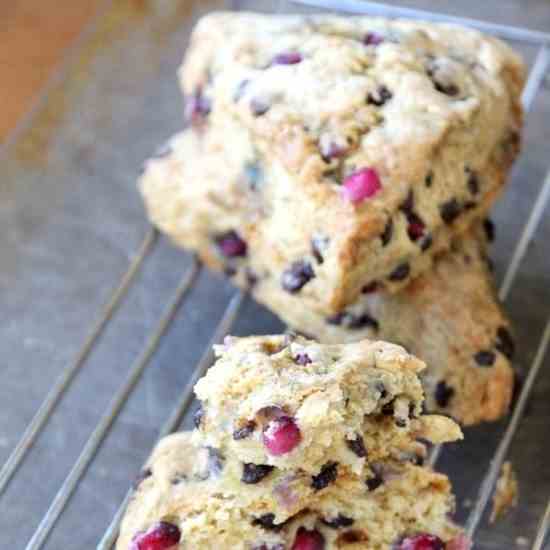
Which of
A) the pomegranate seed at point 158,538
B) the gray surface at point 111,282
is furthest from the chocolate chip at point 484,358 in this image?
the pomegranate seed at point 158,538

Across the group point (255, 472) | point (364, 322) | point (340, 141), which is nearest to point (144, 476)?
point (255, 472)

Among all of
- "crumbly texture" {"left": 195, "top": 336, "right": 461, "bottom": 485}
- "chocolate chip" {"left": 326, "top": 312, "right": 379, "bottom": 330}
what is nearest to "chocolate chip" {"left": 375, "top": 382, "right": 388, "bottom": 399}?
"crumbly texture" {"left": 195, "top": 336, "right": 461, "bottom": 485}

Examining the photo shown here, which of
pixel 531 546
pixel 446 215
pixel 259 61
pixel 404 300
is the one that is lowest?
pixel 531 546

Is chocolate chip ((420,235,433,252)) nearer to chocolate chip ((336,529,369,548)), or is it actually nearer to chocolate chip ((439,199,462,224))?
chocolate chip ((439,199,462,224))

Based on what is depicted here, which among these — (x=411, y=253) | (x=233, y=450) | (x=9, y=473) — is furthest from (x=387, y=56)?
(x=9, y=473)

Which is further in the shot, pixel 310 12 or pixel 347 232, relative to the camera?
pixel 310 12

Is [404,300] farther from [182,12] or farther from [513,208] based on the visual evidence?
[182,12]
